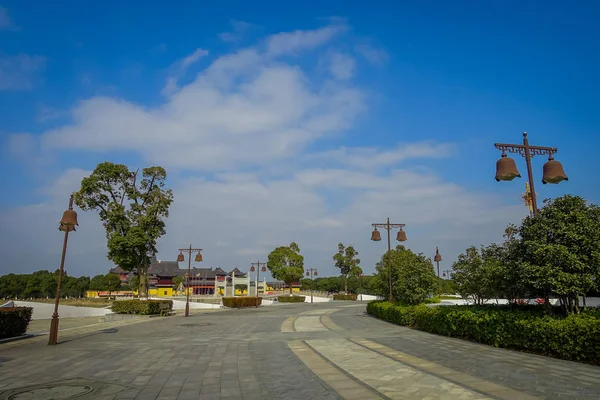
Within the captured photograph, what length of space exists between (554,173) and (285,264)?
193ft

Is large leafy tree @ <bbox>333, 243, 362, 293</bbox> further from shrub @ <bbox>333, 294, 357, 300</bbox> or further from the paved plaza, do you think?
the paved plaza

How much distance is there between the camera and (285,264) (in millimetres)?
66812

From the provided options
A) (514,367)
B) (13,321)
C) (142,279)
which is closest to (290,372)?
(514,367)

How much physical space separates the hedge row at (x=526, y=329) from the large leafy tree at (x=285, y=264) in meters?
49.5

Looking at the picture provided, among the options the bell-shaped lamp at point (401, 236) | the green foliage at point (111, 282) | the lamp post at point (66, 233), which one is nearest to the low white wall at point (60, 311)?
the lamp post at point (66, 233)

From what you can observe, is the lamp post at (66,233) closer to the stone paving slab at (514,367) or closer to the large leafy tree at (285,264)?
the stone paving slab at (514,367)

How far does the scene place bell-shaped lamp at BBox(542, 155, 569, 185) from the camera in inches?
401

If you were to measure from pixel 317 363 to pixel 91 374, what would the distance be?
18.7 ft

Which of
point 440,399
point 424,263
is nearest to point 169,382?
point 440,399

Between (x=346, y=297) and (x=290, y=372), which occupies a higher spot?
(x=290, y=372)

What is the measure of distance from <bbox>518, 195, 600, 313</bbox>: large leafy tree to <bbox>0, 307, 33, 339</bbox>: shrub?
19.8m

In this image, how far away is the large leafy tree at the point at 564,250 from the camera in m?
10.3

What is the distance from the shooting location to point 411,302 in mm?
21828

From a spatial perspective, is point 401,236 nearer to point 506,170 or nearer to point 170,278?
point 506,170
